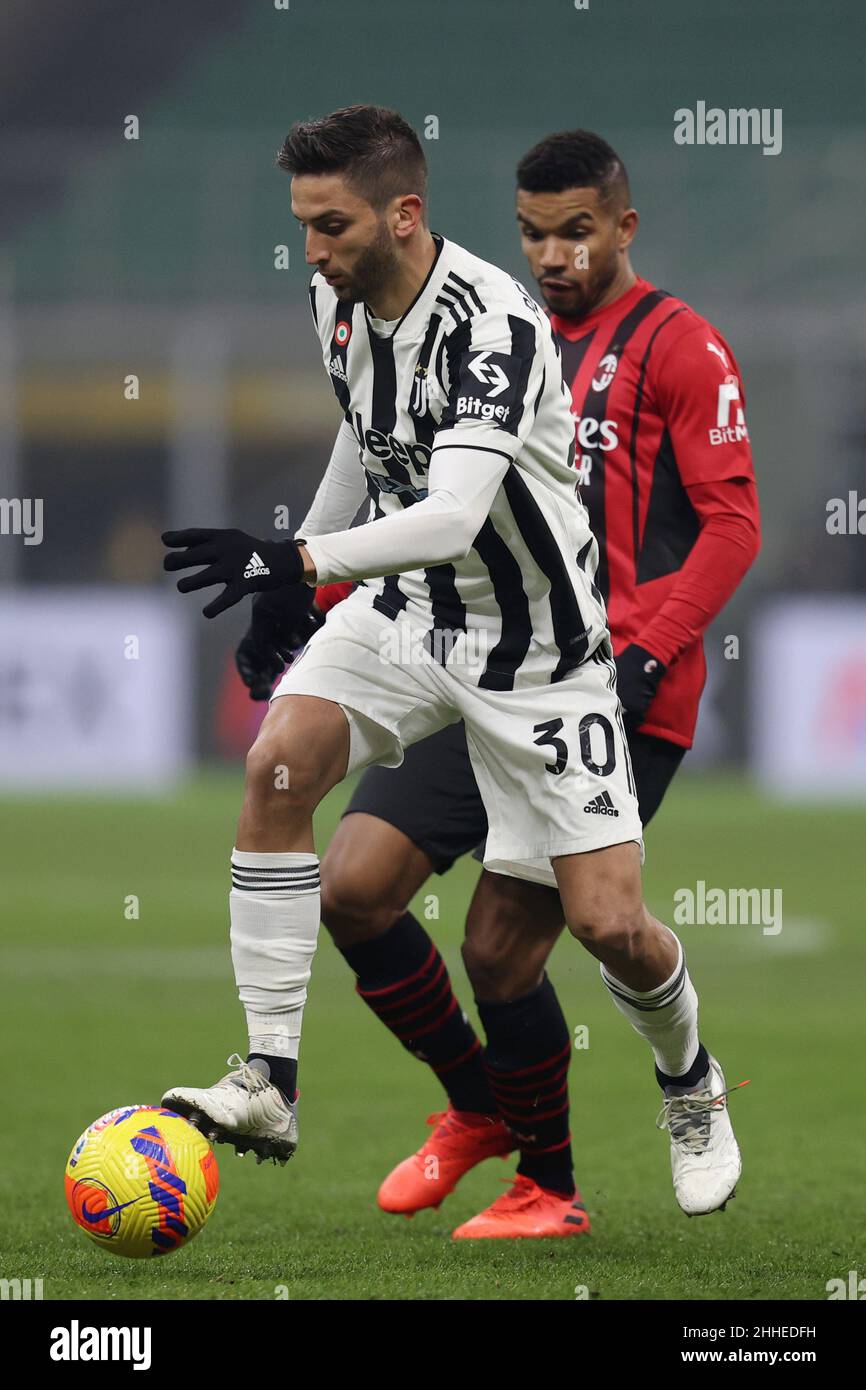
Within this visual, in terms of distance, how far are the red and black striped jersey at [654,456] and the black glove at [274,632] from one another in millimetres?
659

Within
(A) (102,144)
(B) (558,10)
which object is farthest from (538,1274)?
(B) (558,10)

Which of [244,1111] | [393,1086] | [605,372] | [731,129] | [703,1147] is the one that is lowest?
[393,1086]

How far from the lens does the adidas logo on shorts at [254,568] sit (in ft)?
10.6

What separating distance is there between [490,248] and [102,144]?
398cm

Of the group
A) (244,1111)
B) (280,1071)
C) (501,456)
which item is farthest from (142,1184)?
(501,456)

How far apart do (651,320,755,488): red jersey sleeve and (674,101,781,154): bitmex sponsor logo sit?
11999 mm

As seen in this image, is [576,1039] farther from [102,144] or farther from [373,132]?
[102,144]

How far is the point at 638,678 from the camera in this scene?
4.09m

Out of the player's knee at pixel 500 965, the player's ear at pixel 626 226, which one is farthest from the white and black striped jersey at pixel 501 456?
the player's ear at pixel 626 226

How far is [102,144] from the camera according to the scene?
18141 mm

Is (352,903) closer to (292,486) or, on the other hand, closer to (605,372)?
(605,372)
